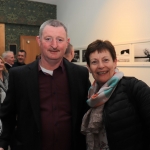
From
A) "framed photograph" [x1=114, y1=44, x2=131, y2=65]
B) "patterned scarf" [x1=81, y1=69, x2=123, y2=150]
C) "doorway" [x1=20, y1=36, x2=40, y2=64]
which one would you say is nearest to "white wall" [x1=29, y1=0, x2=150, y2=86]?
"framed photograph" [x1=114, y1=44, x2=131, y2=65]

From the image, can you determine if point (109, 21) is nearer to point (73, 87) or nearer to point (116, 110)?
point (73, 87)

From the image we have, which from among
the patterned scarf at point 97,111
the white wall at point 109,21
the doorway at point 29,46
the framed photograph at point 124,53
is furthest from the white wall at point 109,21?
the patterned scarf at point 97,111

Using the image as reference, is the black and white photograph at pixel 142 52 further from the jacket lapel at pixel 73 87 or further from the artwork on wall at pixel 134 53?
the jacket lapel at pixel 73 87

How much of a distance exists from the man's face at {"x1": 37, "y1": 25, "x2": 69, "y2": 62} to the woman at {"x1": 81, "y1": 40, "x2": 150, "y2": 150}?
Answer: 0.75 feet

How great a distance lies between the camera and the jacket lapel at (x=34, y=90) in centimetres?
144

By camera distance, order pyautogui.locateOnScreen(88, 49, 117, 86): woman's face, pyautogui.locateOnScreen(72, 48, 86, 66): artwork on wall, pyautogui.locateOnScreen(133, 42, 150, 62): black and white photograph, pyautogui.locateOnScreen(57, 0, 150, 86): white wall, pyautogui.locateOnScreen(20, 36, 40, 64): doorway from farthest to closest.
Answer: pyautogui.locateOnScreen(20, 36, 40, 64): doorway, pyautogui.locateOnScreen(72, 48, 86, 66): artwork on wall, pyautogui.locateOnScreen(57, 0, 150, 86): white wall, pyautogui.locateOnScreen(133, 42, 150, 62): black and white photograph, pyautogui.locateOnScreen(88, 49, 117, 86): woman's face

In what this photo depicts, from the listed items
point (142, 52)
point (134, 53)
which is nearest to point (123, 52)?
point (134, 53)

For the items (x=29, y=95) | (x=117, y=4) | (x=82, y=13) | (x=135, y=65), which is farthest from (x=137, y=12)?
(x=29, y=95)

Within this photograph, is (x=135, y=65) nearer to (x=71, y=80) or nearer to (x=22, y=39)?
(x=71, y=80)

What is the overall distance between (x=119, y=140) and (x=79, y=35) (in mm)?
4411

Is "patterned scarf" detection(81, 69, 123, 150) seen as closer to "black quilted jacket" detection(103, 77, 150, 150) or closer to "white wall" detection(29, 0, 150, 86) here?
"black quilted jacket" detection(103, 77, 150, 150)

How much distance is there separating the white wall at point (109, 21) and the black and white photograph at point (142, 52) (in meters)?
0.12

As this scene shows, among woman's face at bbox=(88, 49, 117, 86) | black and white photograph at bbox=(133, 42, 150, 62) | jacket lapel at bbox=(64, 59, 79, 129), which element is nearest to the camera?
woman's face at bbox=(88, 49, 117, 86)

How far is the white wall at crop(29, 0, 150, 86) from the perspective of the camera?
3.76 metres
